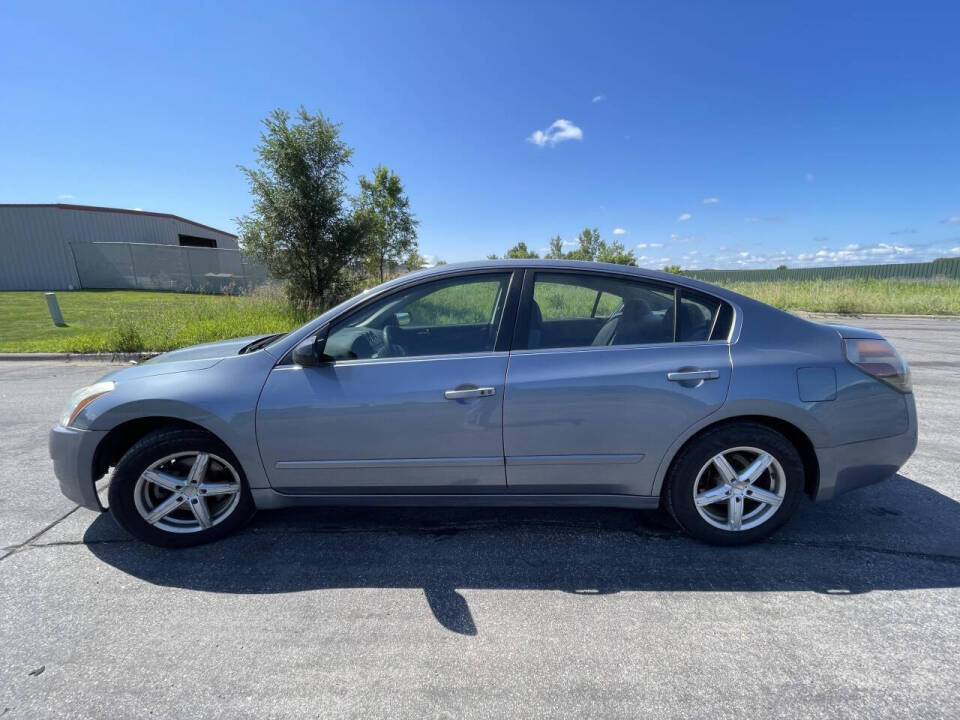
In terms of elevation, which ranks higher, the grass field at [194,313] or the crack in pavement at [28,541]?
the grass field at [194,313]

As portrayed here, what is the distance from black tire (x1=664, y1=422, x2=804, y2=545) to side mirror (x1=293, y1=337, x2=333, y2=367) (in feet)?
6.72

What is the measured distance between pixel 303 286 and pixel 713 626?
1366cm

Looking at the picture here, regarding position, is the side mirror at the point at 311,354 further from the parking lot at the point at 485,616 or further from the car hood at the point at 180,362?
the parking lot at the point at 485,616

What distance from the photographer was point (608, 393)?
215 cm

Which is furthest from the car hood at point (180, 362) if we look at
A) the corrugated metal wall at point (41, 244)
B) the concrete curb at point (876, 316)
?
the corrugated metal wall at point (41, 244)

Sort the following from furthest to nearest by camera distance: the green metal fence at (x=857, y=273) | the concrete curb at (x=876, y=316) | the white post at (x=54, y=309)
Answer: the green metal fence at (x=857, y=273), the concrete curb at (x=876, y=316), the white post at (x=54, y=309)

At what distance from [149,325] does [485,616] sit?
1032 cm

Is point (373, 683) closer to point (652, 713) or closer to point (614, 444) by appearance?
point (652, 713)

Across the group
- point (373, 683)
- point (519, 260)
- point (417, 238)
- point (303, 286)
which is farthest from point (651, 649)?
point (417, 238)

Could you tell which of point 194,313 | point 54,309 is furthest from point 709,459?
point 54,309

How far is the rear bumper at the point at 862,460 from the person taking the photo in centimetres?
226

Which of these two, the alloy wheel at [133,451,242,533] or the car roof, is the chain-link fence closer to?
the alloy wheel at [133,451,242,533]

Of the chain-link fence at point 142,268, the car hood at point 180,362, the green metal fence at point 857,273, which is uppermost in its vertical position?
the chain-link fence at point 142,268

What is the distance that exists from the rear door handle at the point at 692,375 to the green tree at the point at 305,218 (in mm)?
12406
